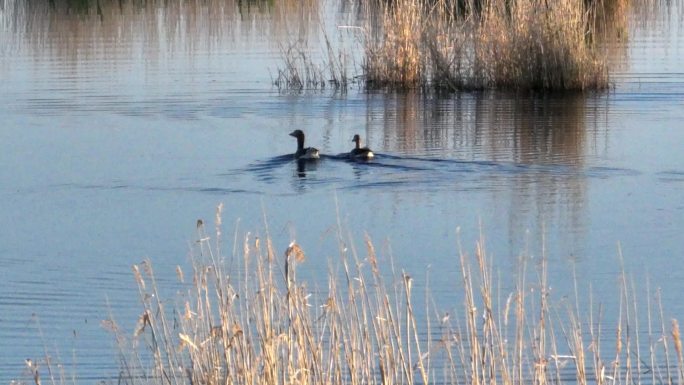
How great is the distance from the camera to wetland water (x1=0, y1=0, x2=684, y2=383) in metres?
7.82

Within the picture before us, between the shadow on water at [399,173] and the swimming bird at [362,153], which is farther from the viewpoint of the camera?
the swimming bird at [362,153]

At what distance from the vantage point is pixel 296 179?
1141 cm

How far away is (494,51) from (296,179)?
20.8ft

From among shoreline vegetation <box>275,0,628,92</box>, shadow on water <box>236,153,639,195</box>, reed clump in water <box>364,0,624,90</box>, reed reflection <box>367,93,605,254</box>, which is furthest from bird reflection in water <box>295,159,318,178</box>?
shoreline vegetation <box>275,0,628,92</box>

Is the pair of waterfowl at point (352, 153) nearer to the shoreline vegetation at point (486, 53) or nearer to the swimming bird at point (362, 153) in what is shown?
the swimming bird at point (362, 153)

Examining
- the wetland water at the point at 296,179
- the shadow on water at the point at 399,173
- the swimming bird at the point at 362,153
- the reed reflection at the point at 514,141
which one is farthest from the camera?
the swimming bird at the point at 362,153

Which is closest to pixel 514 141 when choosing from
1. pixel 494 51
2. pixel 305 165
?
pixel 305 165

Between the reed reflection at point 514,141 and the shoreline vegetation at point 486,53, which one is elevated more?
the shoreline vegetation at point 486,53

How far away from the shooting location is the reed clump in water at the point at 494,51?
1625 cm

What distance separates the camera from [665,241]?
340 inches

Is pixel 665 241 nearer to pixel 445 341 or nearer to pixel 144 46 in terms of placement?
pixel 445 341

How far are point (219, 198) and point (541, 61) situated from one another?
7514mm

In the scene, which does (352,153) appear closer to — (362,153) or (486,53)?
(362,153)

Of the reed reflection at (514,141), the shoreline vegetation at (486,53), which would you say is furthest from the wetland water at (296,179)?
the shoreline vegetation at (486,53)
